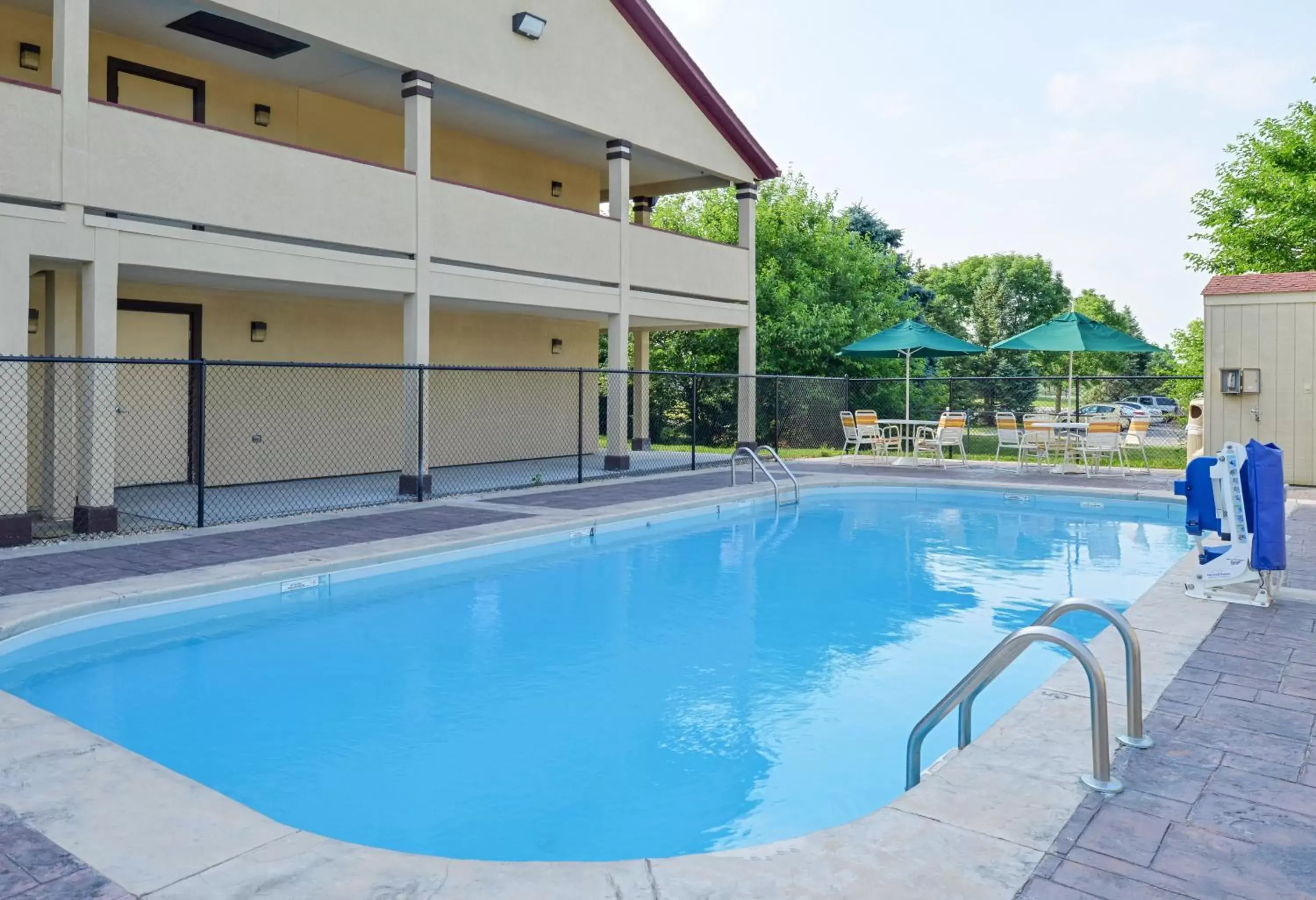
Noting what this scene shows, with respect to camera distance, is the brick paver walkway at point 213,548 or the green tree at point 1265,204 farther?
the green tree at point 1265,204

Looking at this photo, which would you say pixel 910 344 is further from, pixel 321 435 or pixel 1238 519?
pixel 1238 519

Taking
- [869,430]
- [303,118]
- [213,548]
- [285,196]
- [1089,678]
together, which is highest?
[303,118]

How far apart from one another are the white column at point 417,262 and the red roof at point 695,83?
4733 mm

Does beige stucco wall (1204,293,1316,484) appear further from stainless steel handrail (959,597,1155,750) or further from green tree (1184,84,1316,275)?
green tree (1184,84,1316,275)

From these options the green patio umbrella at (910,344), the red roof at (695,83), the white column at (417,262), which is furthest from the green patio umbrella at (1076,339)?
the white column at (417,262)

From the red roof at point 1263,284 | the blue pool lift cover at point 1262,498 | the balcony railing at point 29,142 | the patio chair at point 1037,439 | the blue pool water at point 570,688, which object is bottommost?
the blue pool water at point 570,688

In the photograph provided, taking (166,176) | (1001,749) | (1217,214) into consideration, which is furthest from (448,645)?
(1217,214)

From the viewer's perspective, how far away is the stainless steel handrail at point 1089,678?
3.19m

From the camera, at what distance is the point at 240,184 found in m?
10.1

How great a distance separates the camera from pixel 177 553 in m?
7.84

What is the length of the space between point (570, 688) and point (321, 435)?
9.28 meters

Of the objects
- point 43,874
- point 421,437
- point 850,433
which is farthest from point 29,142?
point 850,433

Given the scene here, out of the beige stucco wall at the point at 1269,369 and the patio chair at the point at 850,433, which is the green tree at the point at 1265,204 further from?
the beige stucco wall at the point at 1269,369

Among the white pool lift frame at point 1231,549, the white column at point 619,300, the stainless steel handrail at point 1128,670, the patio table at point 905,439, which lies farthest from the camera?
the patio table at point 905,439
